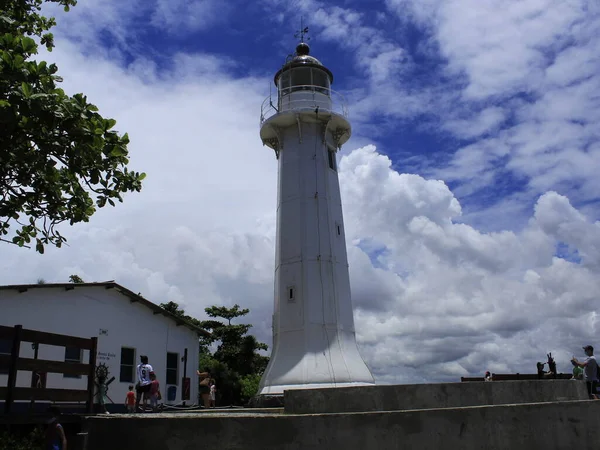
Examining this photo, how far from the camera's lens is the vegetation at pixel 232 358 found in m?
28.8

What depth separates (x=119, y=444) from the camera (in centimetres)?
820

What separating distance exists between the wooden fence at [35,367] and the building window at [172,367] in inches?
520

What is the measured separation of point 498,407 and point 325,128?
1544 cm

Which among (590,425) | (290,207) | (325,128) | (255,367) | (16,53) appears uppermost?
(325,128)

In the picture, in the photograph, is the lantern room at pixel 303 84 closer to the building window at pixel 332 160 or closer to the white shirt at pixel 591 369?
the building window at pixel 332 160

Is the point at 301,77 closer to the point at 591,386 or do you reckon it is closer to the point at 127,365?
the point at 127,365

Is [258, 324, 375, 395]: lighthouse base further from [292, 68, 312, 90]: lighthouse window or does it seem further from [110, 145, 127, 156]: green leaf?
A: [110, 145, 127, 156]: green leaf

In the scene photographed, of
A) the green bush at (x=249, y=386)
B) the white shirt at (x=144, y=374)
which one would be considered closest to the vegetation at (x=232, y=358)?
the green bush at (x=249, y=386)

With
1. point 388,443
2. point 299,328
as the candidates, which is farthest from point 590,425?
point 299,328

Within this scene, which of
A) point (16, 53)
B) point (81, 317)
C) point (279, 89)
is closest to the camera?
point (16, 53)

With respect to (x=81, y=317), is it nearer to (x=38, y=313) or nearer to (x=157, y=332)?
(x=38, y=313)

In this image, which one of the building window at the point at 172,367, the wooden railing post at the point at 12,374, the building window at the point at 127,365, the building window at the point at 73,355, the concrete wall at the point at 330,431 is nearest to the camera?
the concrete wall at the point at 330,431

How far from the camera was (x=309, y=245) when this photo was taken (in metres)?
20.6

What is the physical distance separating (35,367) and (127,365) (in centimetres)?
1253
